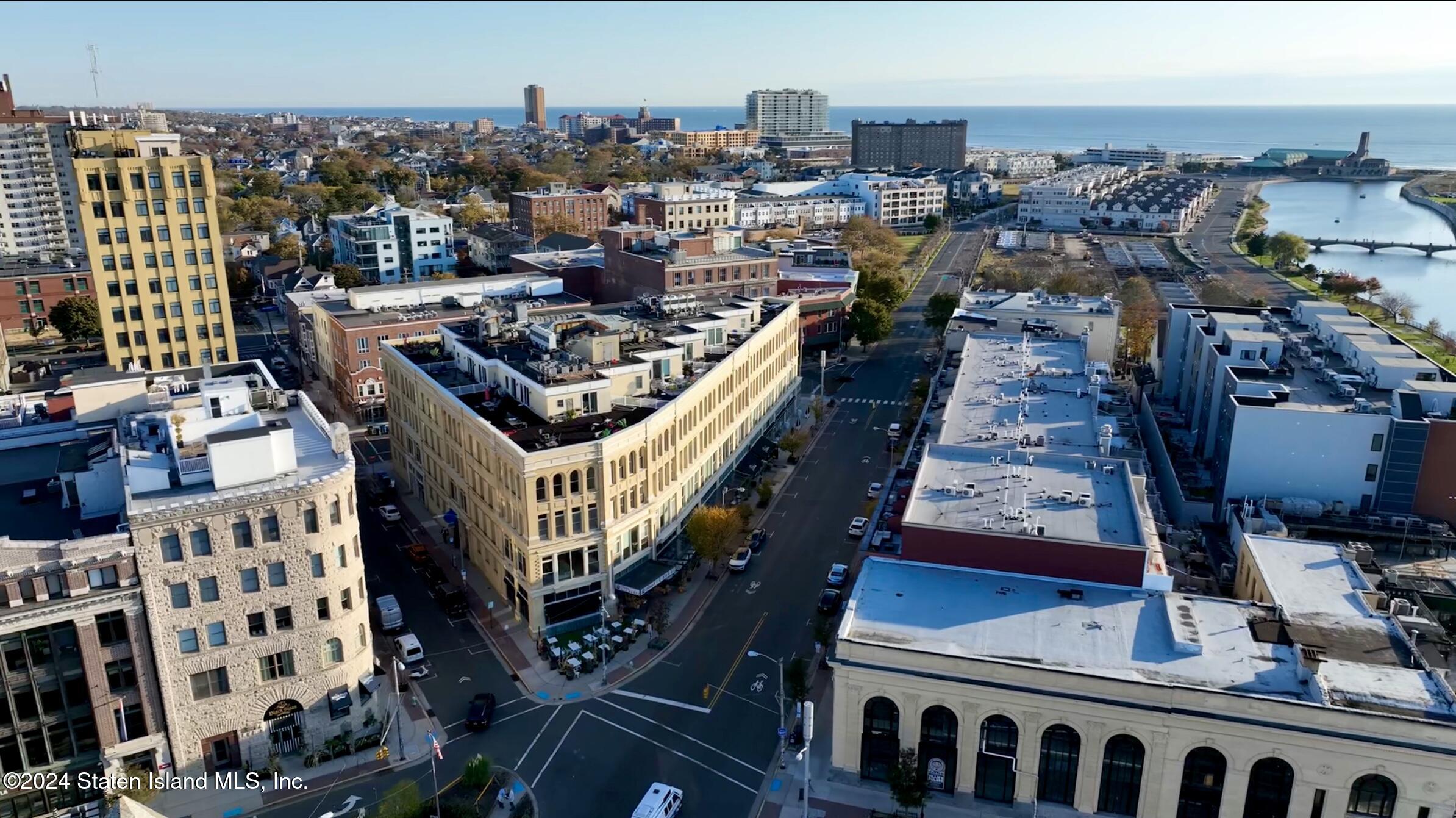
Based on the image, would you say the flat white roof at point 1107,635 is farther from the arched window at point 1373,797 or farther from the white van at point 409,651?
the white van at point 409,651

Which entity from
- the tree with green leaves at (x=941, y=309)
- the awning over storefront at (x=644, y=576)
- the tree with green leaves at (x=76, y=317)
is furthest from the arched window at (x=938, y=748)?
the tree with green leaves at (x=76, y=317)

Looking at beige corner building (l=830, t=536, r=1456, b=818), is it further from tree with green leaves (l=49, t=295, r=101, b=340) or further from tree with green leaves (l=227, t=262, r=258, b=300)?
tree with green leaves (l=227, t=262, r=258, b=300)

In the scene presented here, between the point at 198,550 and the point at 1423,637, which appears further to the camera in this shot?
the point at 1423,637

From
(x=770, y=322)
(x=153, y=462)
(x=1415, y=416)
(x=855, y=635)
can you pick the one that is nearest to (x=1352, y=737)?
(x=855, y=635)

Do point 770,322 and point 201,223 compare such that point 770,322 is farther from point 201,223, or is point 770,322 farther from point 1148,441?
point 201,223

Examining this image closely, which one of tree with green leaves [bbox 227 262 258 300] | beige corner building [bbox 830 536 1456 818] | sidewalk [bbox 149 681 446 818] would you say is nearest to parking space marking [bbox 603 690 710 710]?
beige corner building [bbox 830 536 1456 818]

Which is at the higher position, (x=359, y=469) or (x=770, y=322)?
(x=770, y=322)

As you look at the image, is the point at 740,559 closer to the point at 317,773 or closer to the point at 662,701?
the point at 662,701
